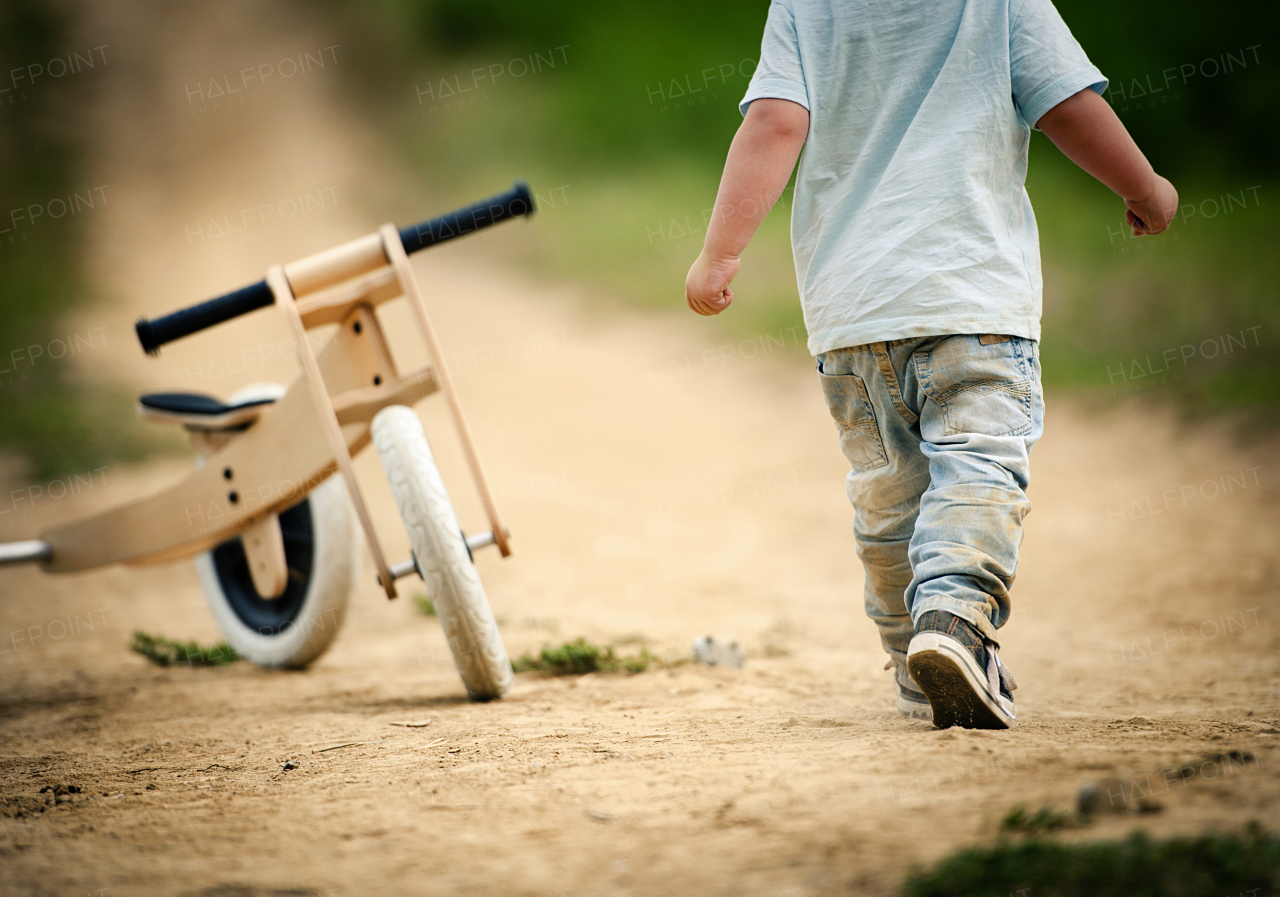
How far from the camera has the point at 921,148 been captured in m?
1.39

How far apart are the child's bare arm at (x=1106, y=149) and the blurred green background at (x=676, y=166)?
3430 mm

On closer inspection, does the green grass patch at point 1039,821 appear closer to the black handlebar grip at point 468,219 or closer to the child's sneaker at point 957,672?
the child's sneaker at point 957,672

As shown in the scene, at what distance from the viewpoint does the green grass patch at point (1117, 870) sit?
0.81 meters

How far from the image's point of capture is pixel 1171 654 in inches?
88.4

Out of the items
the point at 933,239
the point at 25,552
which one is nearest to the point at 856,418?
the point at 933,239

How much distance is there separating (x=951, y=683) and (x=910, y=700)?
30cm

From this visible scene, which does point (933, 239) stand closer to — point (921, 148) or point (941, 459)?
point (921, 148)

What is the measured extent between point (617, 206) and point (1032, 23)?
878 centimetres

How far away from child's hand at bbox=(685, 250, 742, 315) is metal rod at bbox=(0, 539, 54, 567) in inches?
66.6

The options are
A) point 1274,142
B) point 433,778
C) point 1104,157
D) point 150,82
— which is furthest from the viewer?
point 150,82

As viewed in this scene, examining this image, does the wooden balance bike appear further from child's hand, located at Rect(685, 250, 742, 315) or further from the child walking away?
the child walking away

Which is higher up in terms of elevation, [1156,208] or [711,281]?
[711,281]

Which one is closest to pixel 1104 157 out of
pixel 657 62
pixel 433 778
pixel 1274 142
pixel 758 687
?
pixel 758 687

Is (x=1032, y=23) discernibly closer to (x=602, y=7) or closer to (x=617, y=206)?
(x=617, y=206)
